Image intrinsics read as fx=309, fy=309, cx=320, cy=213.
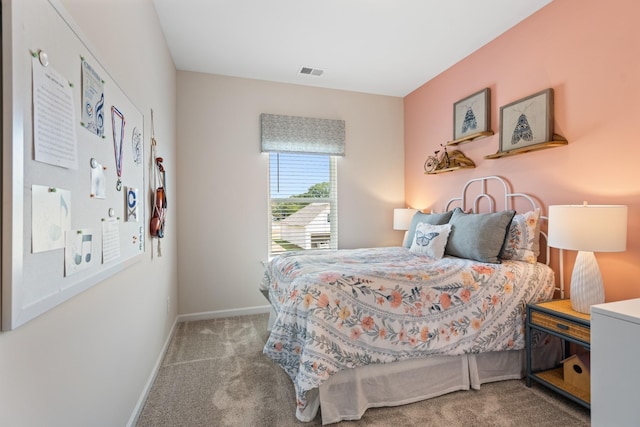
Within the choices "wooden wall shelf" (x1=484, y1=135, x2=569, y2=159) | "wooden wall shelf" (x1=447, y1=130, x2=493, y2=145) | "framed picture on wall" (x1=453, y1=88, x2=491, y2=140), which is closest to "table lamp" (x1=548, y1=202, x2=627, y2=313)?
"wooden wall shelf" (x1=484, y1=135, x2=569, y2=159)

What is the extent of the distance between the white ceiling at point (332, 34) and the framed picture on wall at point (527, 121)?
0.72m

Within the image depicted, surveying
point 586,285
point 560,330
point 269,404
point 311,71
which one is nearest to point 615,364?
point 560,330

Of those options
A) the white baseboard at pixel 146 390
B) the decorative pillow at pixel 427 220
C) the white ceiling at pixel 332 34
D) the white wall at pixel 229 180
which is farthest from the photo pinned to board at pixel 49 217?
the decorative pillow at pixel 427 220

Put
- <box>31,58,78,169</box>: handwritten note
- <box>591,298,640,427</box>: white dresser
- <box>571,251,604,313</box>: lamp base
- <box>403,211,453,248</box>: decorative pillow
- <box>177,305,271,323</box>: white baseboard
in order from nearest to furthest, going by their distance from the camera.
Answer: <box>31,58,78,169</box>: handwritten note → <box>591,298,640,427</box>: white dresser → <box>571,251,604,313</box>: lamp base → <box>403,211,453,248</box>: decorative pillow → <box>177,305,271,323</box>: white baseboard

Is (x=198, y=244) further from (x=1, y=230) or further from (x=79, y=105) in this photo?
(x=1, y=230)

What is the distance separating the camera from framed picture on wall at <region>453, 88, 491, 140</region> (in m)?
2.97

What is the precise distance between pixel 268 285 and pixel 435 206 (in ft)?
7.21

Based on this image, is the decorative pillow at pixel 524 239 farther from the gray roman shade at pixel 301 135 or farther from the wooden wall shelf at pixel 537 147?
the gray roman shade at pixel 301 135

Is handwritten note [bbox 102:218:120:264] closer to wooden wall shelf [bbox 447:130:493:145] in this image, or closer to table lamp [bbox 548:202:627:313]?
table lamp [bbox 548:202:627:313]

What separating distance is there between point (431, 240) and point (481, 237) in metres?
0.43

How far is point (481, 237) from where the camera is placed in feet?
8.11

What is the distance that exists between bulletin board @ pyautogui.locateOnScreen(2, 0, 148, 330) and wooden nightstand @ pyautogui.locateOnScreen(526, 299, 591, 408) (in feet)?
8.11

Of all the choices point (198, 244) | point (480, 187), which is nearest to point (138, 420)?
point (198, 244)

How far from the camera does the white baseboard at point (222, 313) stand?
348 centimetres
